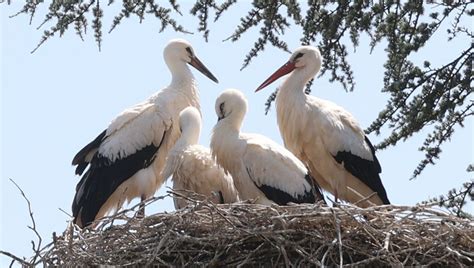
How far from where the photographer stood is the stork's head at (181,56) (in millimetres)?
13055

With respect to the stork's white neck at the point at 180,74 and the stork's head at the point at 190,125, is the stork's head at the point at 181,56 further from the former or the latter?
the stork's head at the point at 190,125

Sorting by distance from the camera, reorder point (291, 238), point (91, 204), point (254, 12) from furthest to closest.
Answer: point (91, 204) → point (254, 12) → point (291, 238)

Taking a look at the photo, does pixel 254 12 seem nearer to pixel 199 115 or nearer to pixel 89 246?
pixel 199 115

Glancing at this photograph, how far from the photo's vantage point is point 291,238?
950 centimetres

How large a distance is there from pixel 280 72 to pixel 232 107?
0.99m

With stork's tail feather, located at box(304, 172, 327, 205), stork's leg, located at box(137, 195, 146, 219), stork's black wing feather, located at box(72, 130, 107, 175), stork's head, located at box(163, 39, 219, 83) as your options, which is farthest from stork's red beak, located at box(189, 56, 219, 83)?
stork's leg, located at box(137, 195, 146, 219)

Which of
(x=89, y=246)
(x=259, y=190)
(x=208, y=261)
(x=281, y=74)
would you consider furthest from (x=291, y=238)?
(x=281, y=74)

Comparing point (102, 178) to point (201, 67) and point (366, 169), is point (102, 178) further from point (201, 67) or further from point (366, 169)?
point (366, 169)

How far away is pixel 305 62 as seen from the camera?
40.6 ft

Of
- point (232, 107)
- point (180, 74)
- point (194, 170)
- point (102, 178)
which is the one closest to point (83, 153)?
point (102, 178)

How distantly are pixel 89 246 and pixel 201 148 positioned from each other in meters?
2.32

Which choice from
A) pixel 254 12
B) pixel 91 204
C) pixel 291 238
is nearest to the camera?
pixel 291 238

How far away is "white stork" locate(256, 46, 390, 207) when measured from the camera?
1222cm

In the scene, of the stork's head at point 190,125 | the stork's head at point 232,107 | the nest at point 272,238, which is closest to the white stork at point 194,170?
the stork's head at point 190,125
